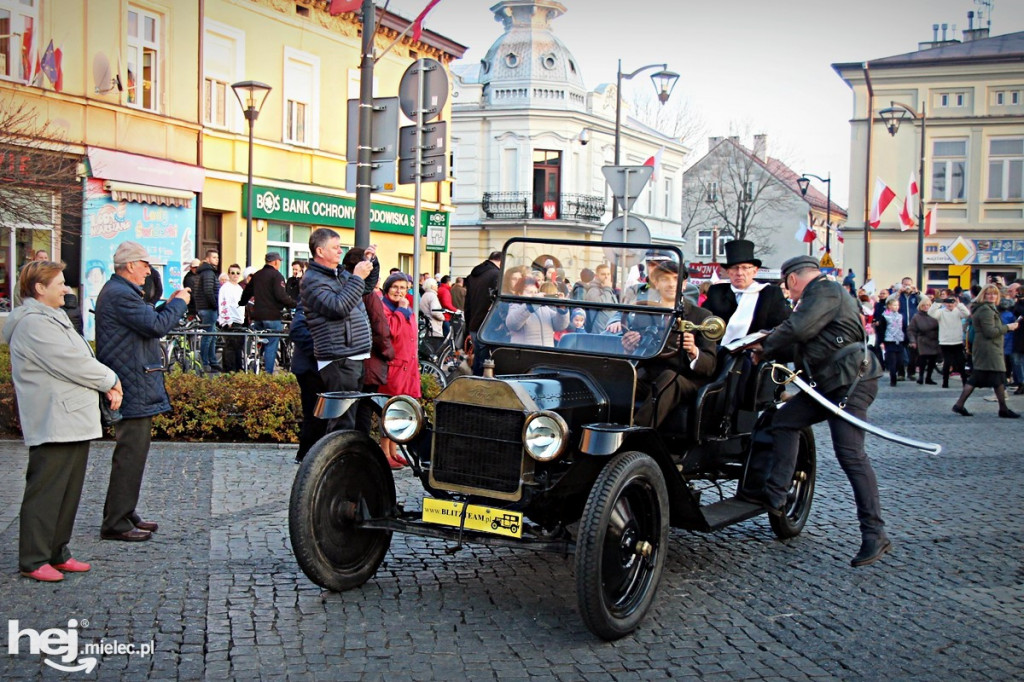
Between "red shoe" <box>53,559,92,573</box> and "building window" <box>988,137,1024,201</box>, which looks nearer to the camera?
"red shoe" <box>53,559,92,573</box>

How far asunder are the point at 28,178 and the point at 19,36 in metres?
6.33

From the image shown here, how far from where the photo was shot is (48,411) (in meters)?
5.77

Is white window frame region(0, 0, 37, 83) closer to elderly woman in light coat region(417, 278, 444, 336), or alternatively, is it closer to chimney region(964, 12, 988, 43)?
elderly woman in light coat region(417, 278, 444, 336)

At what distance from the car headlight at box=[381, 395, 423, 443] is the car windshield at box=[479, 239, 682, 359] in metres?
1.00

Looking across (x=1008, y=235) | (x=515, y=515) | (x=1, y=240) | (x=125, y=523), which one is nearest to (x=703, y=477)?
(x=515, y=515)

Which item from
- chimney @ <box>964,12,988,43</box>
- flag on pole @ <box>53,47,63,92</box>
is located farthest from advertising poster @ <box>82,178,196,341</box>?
chimney @ <box>964,12,988,43</box>

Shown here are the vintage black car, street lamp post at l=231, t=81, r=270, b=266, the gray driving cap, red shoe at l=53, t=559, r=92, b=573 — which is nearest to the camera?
the vintage black car

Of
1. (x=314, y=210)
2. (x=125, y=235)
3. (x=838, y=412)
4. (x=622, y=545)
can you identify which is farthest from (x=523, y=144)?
(x=622, y=545)

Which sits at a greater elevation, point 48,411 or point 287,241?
point 287,241

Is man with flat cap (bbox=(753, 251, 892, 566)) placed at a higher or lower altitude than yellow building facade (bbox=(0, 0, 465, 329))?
lower

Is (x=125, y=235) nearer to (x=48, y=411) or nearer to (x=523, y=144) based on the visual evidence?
(x=48, y=411)

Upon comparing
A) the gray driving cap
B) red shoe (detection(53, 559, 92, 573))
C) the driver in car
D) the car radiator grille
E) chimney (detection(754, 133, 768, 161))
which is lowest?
red shoe (detection(53, 559, 92, 573))

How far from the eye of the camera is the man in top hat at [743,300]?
746 cm

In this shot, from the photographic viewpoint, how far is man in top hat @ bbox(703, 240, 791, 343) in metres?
7.46
